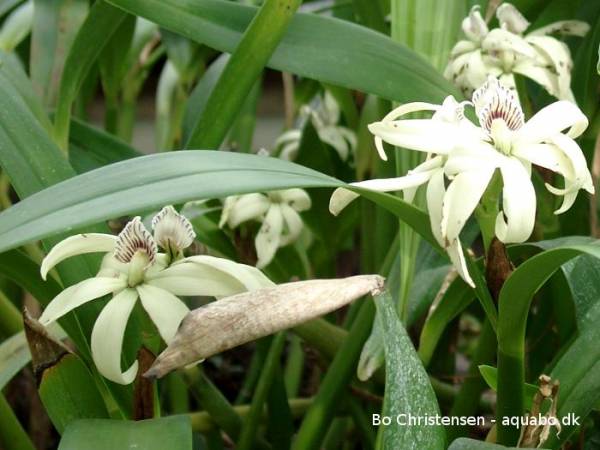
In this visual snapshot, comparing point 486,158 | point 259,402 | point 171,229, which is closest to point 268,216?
point 259,402

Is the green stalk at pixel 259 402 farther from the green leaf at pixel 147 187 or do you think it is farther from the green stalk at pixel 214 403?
the green leaf at pixel 147 187

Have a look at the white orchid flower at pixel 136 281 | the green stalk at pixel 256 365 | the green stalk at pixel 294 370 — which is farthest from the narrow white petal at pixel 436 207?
the green stalk at pixel 294 370

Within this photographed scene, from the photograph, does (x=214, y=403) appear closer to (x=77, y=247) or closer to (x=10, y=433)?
(x=10, y=433)

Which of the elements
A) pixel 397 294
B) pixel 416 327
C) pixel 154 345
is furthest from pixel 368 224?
pixel 154 345

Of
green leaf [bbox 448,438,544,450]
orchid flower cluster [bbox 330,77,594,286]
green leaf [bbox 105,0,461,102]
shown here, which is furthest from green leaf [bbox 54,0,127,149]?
green leaf [bbox 448,438,544,450]

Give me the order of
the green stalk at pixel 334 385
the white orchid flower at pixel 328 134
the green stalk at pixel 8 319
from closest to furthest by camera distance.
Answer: the green stalk at pixel 334 385
the green stalk at pixel 8 319
the white orchid flower at pixel 328 134

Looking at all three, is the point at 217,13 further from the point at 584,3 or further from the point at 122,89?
the point at 122,89
